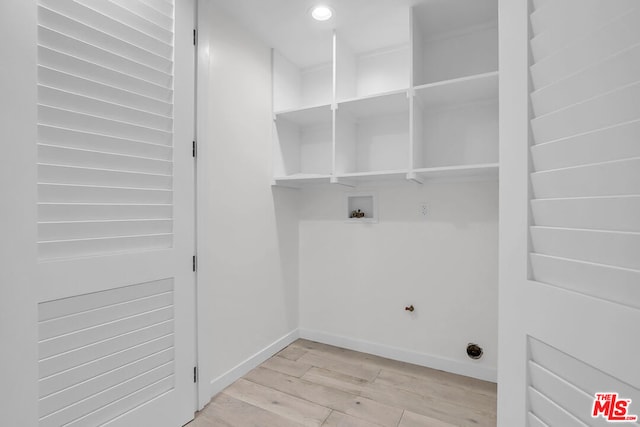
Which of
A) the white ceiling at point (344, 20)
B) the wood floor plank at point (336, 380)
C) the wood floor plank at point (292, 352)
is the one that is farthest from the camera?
the wood floor plank at point (292, 352)

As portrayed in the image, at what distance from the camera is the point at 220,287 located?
76.1 inches

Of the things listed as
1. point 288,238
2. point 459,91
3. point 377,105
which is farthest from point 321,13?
point 288,238

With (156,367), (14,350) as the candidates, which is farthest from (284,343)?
(14,350)

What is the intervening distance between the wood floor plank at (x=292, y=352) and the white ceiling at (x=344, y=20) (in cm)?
239

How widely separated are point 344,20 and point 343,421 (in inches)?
95.2

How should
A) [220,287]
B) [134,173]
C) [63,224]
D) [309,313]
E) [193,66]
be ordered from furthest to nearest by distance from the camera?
1. [309,313]
2. [220,287]
3. [193,66]
4. [134,173]
5. [63,224]

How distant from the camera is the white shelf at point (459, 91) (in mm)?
1751

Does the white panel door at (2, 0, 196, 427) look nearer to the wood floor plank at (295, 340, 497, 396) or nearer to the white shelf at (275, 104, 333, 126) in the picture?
the white shelf at (275, 104, 333, 126)

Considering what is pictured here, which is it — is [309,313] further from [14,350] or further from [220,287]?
[14,350]

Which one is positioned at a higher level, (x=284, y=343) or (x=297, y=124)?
(x=297, y=124)

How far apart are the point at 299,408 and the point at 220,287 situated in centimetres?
84

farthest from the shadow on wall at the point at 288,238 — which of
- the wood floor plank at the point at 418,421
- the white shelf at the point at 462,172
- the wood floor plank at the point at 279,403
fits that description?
the wood floor plank at the point at 418,421

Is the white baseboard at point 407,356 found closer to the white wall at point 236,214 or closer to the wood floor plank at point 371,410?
the white wall at point 236,214

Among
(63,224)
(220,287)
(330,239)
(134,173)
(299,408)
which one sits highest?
(134,173)
